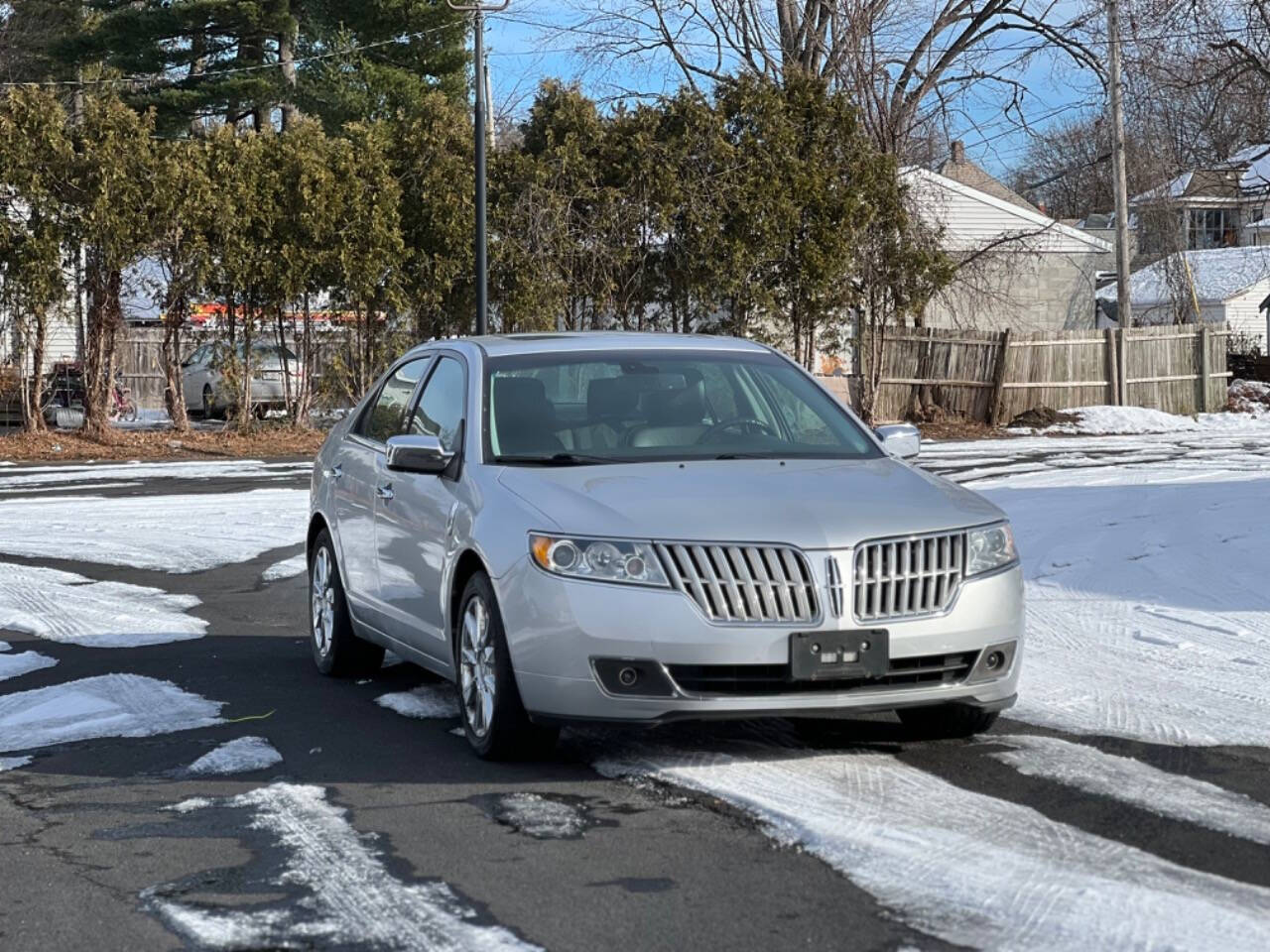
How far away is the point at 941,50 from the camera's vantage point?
124 feet

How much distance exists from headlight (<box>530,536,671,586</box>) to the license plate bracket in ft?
1.61

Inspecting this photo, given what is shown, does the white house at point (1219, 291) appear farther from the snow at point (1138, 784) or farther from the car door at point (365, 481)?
the snow at point (1138, 784)

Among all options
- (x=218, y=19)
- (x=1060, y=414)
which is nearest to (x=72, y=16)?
(x=218, y=19)

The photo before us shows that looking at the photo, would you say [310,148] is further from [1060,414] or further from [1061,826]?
[1061,826]

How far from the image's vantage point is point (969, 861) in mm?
5129

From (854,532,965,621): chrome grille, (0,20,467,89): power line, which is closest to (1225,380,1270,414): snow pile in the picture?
(0,20,467,89): power line

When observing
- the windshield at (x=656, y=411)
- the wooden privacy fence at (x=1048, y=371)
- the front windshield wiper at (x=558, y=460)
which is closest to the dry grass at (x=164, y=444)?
the wooden privacy fence at (x=1048, y=371)

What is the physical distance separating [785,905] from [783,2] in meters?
35.0

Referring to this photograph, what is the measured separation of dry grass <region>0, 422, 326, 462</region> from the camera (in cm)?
2652

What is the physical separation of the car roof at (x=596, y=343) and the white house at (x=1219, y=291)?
2226 inches

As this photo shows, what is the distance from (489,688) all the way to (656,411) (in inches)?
57.3

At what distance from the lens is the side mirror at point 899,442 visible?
296 inches

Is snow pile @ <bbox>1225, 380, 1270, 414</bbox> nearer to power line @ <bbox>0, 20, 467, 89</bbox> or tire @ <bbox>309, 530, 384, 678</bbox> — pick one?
power line @ <bbox>0, 20, 467, 89</bbox>

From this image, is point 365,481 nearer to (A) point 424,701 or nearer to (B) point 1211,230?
(A) point 424,701
